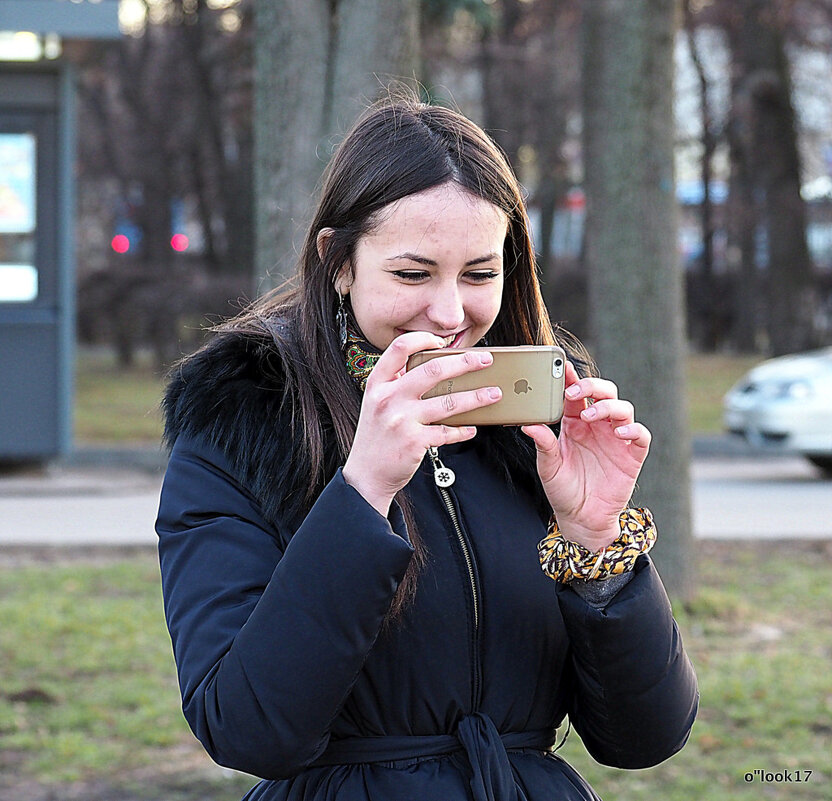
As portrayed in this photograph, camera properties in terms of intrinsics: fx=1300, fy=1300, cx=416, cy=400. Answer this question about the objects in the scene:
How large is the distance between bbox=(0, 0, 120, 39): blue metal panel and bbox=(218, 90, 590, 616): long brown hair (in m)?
9.27

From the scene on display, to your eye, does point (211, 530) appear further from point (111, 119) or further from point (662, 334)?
point (111, 119)

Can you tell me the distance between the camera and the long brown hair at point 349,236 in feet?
6.41

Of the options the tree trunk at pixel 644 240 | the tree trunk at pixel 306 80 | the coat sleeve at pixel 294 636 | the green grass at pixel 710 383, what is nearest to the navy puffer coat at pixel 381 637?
the coat sleeve at pixel 294 636

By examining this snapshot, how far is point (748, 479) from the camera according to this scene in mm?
11742

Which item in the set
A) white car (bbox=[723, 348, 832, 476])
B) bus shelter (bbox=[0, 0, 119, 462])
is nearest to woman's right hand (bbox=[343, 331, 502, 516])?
bus shelter (bbox=[0, 0, 119, 462])

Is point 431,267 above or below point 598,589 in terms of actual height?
above

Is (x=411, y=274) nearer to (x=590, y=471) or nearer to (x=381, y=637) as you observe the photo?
(x=590, y=471)

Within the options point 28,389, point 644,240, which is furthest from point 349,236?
point 28,389

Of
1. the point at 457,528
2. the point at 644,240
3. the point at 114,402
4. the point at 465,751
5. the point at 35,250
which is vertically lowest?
the point at 114,402

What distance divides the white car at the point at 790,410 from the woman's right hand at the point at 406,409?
10488 mm

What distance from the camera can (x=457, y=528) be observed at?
2.01 meters

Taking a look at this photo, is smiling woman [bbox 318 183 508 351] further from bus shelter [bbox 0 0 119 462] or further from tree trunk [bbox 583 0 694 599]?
bus shelter [bbox 0 0 119 462]

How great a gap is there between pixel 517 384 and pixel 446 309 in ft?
0.59

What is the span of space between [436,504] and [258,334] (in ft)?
1.29
